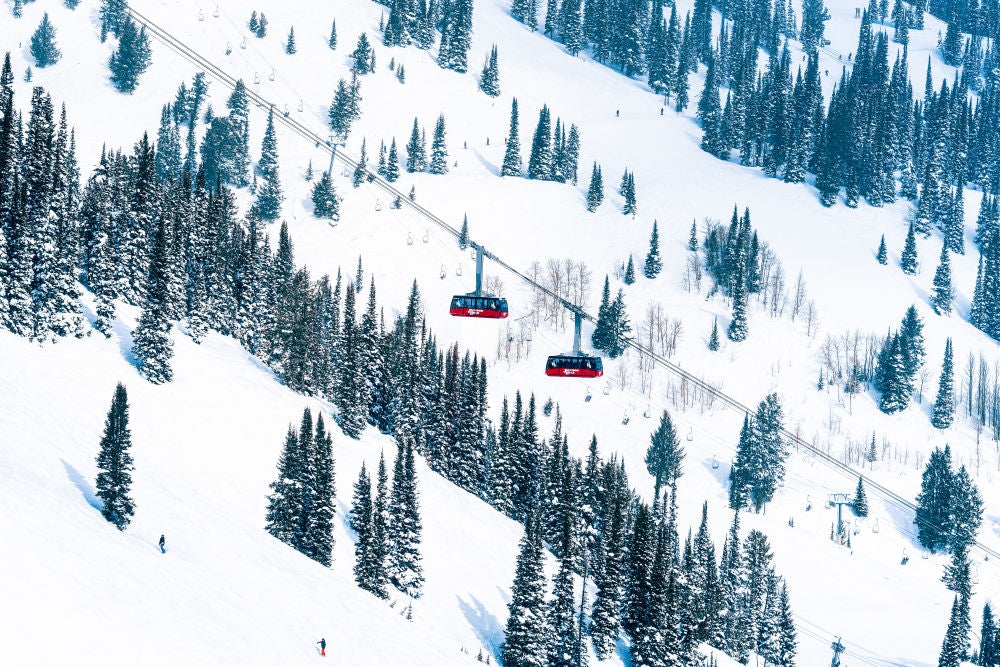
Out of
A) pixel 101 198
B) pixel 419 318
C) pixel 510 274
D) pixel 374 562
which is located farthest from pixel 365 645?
pixel 510 274

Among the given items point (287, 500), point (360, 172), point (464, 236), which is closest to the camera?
point (287, 500)

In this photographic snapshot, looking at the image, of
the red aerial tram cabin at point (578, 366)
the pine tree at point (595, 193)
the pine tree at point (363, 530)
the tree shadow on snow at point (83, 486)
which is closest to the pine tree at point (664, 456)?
the pine tree at point (363, 530)

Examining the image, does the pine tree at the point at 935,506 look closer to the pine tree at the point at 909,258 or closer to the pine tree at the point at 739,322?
the pine tree at the point at 739,322

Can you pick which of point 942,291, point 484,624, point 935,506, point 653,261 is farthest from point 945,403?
point 484,624

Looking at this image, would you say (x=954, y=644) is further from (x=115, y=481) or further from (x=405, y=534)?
(x=115, y=481)

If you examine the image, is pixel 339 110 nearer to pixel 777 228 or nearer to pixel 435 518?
pixel 777 228

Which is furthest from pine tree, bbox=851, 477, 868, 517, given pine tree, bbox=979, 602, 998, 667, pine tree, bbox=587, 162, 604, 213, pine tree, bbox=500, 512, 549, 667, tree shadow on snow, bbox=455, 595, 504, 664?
pine tree, bbox=587, 162, 604, 213
